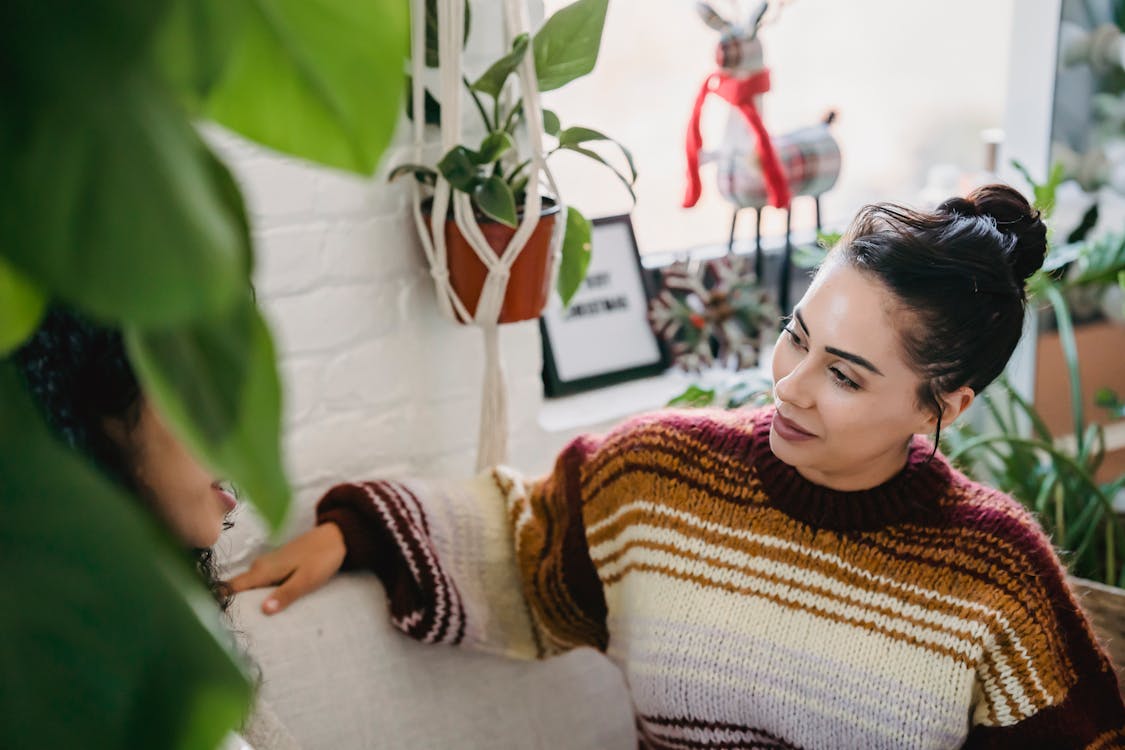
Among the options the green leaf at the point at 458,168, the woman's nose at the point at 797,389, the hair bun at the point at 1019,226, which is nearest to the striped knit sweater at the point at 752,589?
the woman's nose at the point at 797,389

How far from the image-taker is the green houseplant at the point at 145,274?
22cm

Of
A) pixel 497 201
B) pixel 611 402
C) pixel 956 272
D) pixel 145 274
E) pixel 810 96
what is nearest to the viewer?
pixel 145 274

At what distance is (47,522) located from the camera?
0.25m

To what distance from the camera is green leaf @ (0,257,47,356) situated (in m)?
0.28

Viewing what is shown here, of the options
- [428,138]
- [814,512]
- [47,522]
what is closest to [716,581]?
[814,512]

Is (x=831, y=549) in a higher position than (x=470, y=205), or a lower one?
lower

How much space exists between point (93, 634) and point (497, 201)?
1132 millimetres

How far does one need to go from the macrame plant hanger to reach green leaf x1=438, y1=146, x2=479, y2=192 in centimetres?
2

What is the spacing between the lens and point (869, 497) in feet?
4.12

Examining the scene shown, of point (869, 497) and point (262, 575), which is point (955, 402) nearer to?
point (869, 497)

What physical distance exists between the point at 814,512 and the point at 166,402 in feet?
3.64

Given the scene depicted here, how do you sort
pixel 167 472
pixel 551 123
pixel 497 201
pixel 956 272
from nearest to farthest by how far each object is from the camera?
pixel 167 472 < pixel 956 272 < pixel 497 201 < pixel 551 123

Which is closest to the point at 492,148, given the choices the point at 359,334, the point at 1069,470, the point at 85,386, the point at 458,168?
the point at 458,168

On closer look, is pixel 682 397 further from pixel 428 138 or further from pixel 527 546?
pixel 428 138
